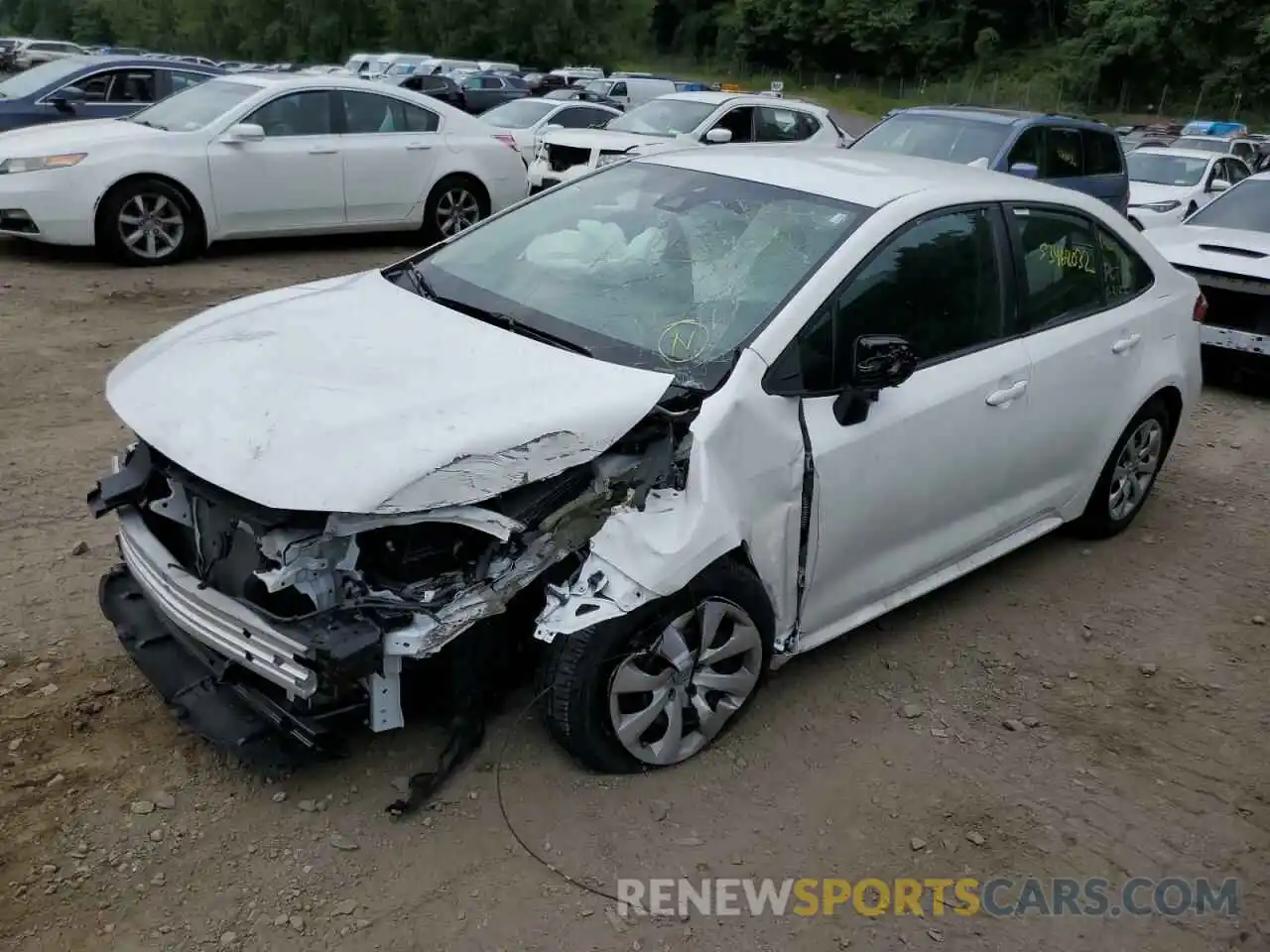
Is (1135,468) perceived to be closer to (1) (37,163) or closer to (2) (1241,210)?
(2) (1241,210)

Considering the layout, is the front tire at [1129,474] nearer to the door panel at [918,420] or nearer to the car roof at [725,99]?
the door panel at [918,420]

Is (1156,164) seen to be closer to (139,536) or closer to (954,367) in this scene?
(954,367)

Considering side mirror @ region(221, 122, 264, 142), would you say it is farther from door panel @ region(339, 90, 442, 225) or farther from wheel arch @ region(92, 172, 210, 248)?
door panel @ region(339, 90, 442, 225)

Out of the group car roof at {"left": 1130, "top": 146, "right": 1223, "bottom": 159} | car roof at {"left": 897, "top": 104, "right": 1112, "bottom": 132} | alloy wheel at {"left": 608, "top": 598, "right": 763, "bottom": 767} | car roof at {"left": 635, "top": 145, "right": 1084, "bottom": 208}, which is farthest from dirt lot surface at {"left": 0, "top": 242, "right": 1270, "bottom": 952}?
car roof at {"left": 1130, "top": 146, "right": 1223, "bottom": 159}

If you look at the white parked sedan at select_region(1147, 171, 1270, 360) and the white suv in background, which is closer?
the white parked sedan at select_region(1147, 171, 1270, 360)

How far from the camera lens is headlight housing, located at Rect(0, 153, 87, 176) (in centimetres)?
823

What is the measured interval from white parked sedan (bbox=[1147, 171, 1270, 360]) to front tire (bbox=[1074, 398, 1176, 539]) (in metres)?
2.74

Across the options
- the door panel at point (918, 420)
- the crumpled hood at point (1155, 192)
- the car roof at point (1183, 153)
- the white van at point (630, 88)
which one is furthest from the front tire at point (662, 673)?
the white van at point (630, 88)

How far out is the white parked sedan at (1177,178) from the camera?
508 inches

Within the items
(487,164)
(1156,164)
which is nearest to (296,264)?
(487,164)

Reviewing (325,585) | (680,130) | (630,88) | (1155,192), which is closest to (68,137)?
(680,130)

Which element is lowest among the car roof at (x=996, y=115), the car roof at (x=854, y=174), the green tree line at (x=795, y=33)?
the car roof at (x=996, y=115)

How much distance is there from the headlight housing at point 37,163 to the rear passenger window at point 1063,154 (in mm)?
8509

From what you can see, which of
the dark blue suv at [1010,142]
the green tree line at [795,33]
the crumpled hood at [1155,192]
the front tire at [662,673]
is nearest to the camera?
the front tire at [662,673]
